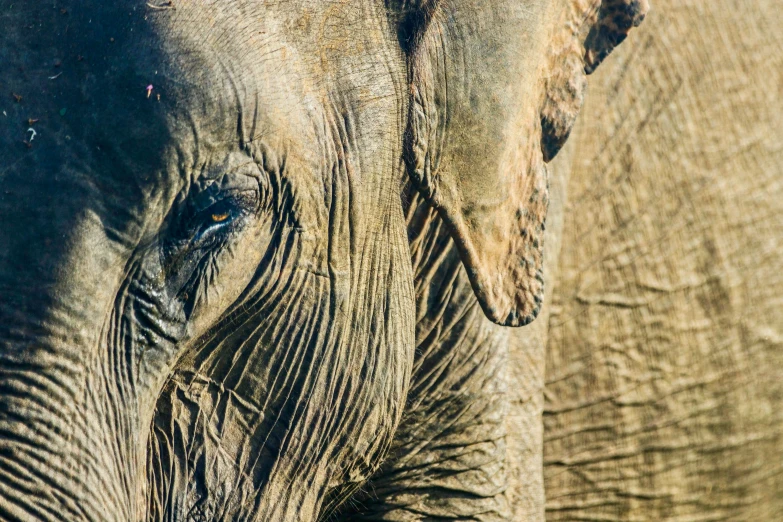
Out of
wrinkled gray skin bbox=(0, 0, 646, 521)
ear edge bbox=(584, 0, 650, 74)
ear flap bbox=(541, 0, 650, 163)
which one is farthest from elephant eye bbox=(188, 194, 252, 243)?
ear edge bbox=(584, 0, 650, 74)

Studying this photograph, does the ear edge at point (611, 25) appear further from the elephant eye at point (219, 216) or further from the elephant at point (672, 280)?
the elephant eye at point (219, 216)

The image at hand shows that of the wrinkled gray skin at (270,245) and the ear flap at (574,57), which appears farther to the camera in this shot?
the ear flap at (574,57)

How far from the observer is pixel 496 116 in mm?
2807

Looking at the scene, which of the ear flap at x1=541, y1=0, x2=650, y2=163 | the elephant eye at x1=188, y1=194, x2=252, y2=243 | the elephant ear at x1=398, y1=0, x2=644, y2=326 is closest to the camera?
the elephant eye at x1=188, y1=194, x2=252, y2=243

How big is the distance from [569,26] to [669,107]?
1.15 metres

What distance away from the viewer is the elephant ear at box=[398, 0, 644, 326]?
2.73 metres

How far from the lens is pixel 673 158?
397cm

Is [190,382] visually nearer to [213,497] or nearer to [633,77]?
[213,497]

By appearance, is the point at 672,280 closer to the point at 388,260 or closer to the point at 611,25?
the point at 611,25

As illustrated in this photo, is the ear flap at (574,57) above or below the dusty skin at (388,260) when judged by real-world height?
above

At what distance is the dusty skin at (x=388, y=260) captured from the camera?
2.16 meters

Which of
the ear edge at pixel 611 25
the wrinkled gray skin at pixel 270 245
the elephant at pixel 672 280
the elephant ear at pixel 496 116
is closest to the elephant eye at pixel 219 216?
the wrinkled gray skin at pixel 270 245

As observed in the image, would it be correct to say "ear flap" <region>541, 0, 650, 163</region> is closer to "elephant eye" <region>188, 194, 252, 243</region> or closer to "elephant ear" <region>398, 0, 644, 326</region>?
"elephant ear" <region>398, 0, 644, 326</region>

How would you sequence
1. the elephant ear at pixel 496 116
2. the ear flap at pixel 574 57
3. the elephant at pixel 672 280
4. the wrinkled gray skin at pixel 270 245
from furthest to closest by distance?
the elephant at pixel 672 280, the ear flap at pixel 574 57, the elephant ear at pixel 496 116, the wrinkled gray skin at pixel 270 245
